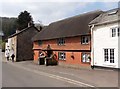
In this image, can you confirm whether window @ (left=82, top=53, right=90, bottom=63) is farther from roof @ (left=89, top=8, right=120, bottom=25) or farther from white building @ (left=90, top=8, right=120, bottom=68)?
roof @ (left=89, top=8, right=120, bottom=25)

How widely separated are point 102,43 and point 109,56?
1900mm

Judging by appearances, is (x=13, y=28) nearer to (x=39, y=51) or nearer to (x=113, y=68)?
(x=39, y=51)

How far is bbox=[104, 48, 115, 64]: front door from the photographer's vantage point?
25219 mm

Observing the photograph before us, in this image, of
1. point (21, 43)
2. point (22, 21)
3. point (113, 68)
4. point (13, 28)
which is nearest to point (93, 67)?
point (113, 68)

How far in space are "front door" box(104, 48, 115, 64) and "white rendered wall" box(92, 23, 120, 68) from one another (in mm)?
244

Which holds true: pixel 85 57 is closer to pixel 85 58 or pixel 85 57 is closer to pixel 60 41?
pixel 85 58

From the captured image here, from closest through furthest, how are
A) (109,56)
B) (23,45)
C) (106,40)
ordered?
(109,56) < (106,40) < (23,45)

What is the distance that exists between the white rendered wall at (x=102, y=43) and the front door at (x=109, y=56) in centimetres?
24

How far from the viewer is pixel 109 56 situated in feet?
83.8

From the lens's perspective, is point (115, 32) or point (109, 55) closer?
point (115, 32)

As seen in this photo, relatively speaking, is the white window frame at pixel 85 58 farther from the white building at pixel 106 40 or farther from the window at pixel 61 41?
the window at pixel 61 41

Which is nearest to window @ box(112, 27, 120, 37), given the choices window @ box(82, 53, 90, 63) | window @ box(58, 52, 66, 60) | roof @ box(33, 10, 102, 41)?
roof @ box(33, 10, 102, 41)

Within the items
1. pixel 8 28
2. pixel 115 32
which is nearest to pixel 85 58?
pixel 115 32

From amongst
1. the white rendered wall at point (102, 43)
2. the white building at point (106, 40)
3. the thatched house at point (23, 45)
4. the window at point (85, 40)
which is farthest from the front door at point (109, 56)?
the thatched house at point (23, 45)
